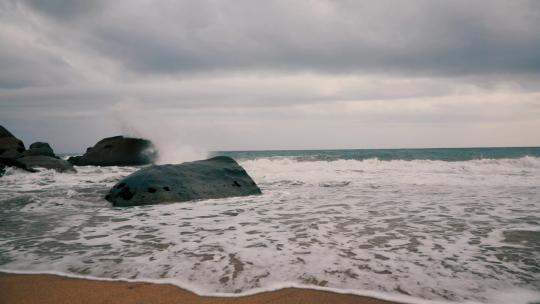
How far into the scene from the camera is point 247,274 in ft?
9.71

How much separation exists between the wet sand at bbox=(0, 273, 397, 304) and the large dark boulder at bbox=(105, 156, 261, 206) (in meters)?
4.11

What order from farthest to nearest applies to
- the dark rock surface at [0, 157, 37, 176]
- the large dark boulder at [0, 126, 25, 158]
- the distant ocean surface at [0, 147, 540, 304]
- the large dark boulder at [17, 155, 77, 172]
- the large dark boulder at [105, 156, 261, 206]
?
the large dark boulder at [0, 126, 25, 158], the large dark boulder at [17, 155, 77, 172], the dark rock surface at [0, 157, 37, 176], the large dark boulder at [105, 156, 261, 206], the distant ocean surface at [0, 147, 540, 304]

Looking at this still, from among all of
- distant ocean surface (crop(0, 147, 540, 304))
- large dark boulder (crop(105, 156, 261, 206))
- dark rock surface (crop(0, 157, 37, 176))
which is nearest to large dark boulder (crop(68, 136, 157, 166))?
dark rock surface (crop(0, 157, 37, 176))

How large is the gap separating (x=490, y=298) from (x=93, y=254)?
3.46m

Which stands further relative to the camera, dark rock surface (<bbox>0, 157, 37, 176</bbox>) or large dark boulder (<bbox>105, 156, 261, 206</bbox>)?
dark rock surface (<bbox>0, 157, 37, 176</bbox>)

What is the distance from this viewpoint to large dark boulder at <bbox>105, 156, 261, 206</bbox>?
699cm

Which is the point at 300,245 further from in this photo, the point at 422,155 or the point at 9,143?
the point at 422,155

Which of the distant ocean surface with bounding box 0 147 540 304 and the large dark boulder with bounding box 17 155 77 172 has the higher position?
the large dark boulder with bounding box 17 155 77 172

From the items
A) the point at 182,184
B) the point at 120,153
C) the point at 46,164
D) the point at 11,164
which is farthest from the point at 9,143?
the point at 182,184

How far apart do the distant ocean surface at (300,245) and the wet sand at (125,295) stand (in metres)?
0.12

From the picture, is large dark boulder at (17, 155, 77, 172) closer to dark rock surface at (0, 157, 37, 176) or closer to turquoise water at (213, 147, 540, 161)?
dark rock surface at (0, 157, 37, 176)

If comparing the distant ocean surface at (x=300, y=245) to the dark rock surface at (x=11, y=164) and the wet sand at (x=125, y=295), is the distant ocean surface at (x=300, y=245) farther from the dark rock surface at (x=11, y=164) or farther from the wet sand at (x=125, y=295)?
the dark rock surface at (x=11, y=164)

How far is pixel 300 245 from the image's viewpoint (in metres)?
3.79

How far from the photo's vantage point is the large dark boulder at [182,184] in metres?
6.99
